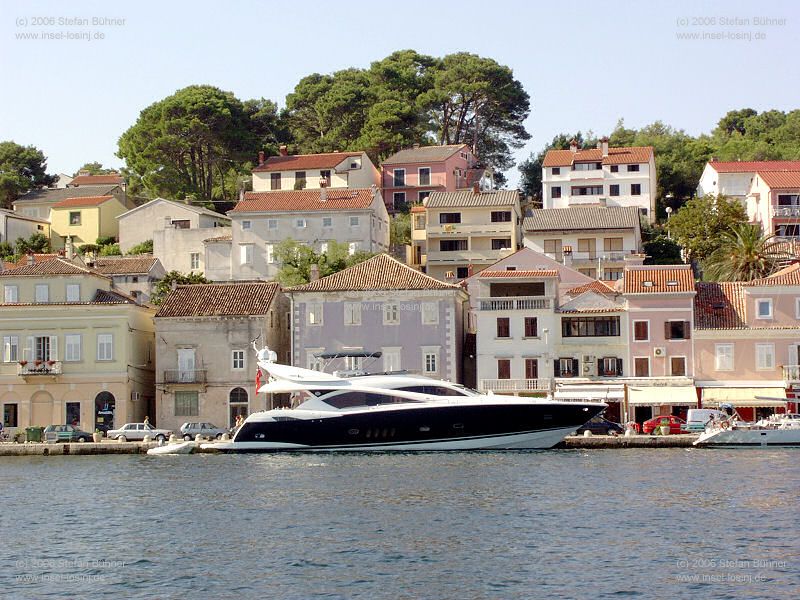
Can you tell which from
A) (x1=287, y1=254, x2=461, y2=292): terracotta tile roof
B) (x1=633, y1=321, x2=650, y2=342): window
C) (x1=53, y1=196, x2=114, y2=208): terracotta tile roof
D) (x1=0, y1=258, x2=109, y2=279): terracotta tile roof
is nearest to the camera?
(x1=633, y1=321, x2=650, y2=342): window

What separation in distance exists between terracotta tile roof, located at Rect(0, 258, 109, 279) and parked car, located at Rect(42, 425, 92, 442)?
389 inches

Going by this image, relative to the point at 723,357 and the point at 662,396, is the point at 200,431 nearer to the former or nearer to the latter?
the point at 662,396

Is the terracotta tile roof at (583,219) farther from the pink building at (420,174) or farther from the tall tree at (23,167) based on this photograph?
the tall tree at (23,167)

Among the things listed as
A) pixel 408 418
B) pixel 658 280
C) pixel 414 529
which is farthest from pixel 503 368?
pixel 414 529

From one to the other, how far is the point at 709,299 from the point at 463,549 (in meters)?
40.4

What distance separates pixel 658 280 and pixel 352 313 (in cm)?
1607

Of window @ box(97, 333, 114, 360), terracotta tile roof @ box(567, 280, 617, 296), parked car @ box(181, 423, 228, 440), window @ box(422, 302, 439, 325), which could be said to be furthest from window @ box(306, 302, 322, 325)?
terracotta tile roof @ box(567, 280, 617, 296)

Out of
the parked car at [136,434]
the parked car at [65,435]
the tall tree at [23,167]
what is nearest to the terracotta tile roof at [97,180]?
the tall tree at [23,167]

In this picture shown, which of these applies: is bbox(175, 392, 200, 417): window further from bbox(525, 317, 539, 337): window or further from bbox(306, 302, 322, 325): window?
bbox(525, 317, 539, 337): window

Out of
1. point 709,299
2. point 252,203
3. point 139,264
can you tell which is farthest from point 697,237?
point 139,264

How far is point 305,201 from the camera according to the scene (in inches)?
3600

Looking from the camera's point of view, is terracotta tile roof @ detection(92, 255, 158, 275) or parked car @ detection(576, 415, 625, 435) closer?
parked car @ detection(576, 415, 625, 435)

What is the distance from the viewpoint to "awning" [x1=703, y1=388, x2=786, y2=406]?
66062mm

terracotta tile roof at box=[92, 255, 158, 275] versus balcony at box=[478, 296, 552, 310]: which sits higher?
terracotta tile roof at box=[92, 255, 158, 275]
